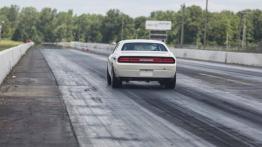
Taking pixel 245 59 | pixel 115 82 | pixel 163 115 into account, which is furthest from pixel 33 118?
pixel 245 59

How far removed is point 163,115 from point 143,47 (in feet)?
23.3

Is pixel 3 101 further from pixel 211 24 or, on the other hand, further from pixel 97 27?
pixel 97 27

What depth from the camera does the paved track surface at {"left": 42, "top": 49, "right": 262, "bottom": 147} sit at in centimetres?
902

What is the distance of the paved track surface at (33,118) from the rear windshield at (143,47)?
8.55 ft

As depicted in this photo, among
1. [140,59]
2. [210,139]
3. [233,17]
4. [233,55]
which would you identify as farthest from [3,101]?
[233,17]

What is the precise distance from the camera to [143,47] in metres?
18.7

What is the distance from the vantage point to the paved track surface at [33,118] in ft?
28.8

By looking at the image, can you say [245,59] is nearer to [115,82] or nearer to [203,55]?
[203,55]

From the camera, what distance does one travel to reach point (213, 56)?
5091 centimetres

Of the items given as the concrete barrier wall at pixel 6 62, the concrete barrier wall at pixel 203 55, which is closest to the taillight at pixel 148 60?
the concrete barrier wall at pixel 6 62

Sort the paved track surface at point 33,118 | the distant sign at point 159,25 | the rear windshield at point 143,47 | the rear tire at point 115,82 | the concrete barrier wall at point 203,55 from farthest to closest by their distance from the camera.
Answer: the distant sign at point 159,25
the concrete barrier wall at point 203,55
the rear windshield at point 143,47
the rear tire at point 115,82
the paved track surface at point 33,118

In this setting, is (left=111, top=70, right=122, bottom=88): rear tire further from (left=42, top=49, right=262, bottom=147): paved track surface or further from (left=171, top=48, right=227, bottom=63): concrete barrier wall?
(left=171, top=48, right=227, bottom=63): concrete barrier wall

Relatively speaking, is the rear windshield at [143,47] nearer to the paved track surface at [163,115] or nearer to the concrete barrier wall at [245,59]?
the paved track surface at [163,115]

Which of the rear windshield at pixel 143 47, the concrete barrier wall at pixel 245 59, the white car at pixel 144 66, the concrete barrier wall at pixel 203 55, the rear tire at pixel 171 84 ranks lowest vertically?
the concrete barrier wall at pixel 203 55
